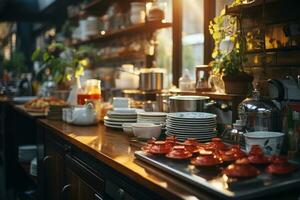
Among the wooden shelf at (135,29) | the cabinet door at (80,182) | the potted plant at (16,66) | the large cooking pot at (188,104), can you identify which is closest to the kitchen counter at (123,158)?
the cabinet door at (80,182)

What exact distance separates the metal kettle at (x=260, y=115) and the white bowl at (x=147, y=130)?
16.6 inches

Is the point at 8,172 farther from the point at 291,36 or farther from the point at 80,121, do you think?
the point at 291,36

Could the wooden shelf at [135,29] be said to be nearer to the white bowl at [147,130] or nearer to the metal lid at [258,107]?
the white bowl at [147,130]

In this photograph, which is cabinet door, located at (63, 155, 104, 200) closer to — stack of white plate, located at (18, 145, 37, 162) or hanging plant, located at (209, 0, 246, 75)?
hanging plant, located at (209, 0, 246, 75)

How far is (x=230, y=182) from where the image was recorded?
3.76ft

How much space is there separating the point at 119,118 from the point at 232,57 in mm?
770

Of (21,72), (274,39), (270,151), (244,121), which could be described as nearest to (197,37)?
(274,39)

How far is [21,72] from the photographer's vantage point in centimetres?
690

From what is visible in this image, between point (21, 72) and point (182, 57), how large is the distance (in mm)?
4450

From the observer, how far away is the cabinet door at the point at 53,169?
249cm

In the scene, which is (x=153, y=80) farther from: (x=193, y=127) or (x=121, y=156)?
(x=121, y=156)

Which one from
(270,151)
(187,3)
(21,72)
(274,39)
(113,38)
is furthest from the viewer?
(21,72)

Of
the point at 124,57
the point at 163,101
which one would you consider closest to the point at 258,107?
the point at 163,101

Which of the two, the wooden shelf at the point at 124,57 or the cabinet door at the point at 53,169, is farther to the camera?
the wooden shelf at the point at 124,57
